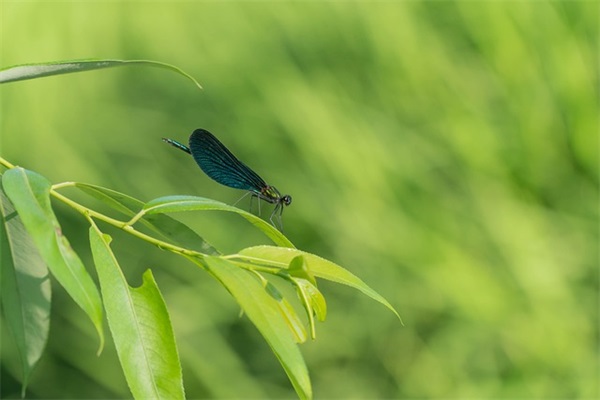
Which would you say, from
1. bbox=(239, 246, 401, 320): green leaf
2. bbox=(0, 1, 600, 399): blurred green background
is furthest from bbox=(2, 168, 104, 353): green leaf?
bbox=(0, 1, 600, 399): blurred green background

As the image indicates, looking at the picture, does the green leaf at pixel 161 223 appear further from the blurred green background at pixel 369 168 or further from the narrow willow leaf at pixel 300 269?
the blurred green background at pixel 369 168

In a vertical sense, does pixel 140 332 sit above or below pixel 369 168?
below

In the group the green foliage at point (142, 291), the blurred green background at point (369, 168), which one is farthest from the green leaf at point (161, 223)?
the blurred green background at point (369, 168)

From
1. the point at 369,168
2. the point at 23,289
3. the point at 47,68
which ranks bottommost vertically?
the point at 23,289

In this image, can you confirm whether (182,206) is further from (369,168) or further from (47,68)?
(369,168)

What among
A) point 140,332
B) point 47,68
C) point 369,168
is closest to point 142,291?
point 140,332

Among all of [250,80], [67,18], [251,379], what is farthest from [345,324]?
[67,18]

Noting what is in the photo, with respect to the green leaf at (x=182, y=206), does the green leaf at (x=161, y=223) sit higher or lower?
lower
